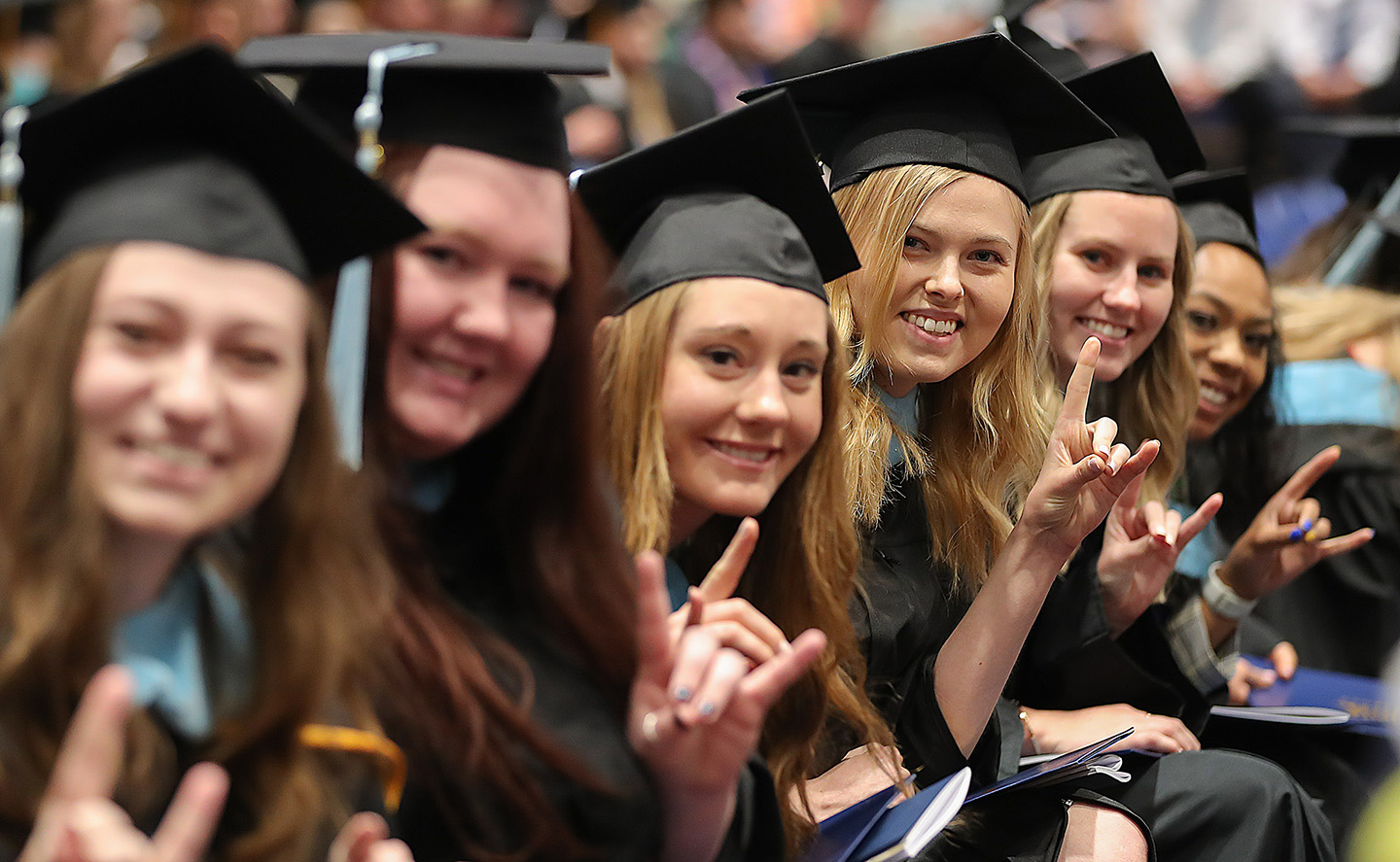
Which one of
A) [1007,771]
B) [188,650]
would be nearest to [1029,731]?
[1007,771]

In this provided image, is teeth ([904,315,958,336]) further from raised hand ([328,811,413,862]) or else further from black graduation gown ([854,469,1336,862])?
raised hand ([328,811,413,862])

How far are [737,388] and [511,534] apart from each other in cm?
44

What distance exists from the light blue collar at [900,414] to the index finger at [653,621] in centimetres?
97

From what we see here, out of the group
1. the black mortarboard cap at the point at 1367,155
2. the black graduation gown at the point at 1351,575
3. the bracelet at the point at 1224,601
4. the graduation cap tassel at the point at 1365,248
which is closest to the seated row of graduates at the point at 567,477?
the bracelet at the point at 1224,601

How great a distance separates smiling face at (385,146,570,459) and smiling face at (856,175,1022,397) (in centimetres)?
92

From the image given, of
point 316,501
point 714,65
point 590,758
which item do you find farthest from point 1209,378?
point 714,65

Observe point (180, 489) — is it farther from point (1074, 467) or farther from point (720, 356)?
point (1074, 467)

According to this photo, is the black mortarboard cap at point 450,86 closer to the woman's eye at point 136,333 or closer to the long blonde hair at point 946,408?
the woman's eye at point 136,333

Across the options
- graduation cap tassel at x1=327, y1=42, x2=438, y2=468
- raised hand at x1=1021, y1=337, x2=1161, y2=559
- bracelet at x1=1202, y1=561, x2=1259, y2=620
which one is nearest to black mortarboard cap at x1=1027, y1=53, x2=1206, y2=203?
raised hand at x1=1021, y1=337, x2=1161, y2=559

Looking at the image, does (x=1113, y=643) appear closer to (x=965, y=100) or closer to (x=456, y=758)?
(x=965, y=100)

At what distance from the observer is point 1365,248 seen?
14.4ft

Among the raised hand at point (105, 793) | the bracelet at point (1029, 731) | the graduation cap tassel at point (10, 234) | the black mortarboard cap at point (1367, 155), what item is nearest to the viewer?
the raised hand at point (105, 793)

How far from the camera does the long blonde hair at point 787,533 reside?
2.13 meters

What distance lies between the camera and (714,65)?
814cm
